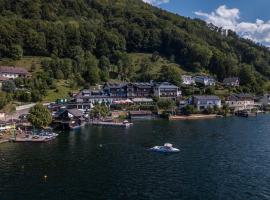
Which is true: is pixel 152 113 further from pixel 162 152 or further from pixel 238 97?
pixel 162 152

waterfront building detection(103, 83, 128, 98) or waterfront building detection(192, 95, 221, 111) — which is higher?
waterfront building detection(103, 83, 128, 98)

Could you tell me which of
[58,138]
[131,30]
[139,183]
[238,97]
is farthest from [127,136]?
[131,30]

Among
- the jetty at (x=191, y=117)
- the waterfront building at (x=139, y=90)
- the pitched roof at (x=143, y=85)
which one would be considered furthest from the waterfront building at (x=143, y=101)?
the jetty at (x=191, y=117)

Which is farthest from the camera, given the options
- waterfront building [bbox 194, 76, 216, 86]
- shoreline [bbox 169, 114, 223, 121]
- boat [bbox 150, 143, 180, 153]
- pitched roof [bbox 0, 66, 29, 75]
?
waterfront building [bbox 194, 76, 216, 86]

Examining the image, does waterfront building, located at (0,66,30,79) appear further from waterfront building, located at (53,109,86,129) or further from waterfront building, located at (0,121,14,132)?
waterfront building, located at (0,121,14,132)

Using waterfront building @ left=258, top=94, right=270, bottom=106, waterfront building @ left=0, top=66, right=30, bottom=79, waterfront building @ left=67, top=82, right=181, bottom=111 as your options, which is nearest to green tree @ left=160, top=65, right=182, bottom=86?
waterfront building @ left=67, top=82, right=181, bottom=111

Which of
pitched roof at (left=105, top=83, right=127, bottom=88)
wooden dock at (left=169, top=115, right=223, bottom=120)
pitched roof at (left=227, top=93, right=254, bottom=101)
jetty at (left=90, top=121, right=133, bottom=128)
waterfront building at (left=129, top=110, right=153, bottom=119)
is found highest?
pitched roof at (left=105, top=83, right=127, bottom=88)

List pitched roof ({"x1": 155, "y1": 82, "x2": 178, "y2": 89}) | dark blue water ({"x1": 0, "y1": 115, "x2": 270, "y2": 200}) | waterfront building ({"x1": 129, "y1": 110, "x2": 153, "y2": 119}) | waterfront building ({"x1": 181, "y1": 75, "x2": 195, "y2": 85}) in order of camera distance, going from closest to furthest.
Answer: dark blue water ({"x1": 0, "y1": 115, "x2": 270, "y2": 200}) < waterfront building ({"x1": 129, "y1": 110, "x2": 153, "y2": 119}) < pitched roof ({"x1": 155, "y1": 82, "x2": 178, "y2": 89}) < waterfront building ({"x1": 181, "y1": 75, "x2": 195, "y2": 85})

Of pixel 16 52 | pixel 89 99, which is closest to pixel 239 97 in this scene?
pixel 89 99
